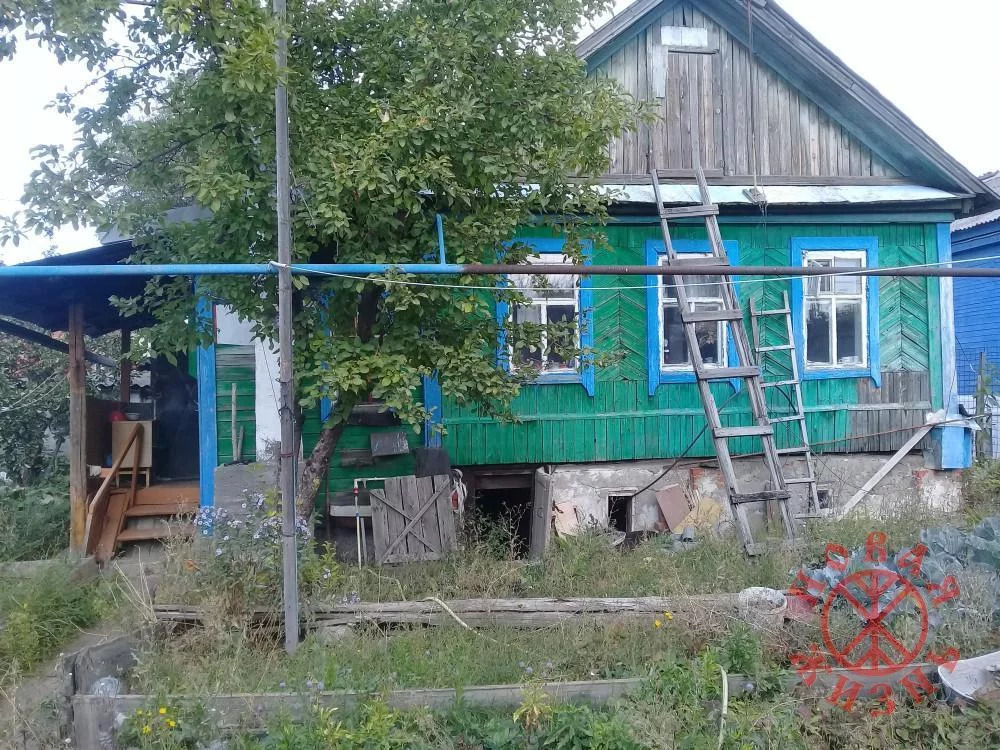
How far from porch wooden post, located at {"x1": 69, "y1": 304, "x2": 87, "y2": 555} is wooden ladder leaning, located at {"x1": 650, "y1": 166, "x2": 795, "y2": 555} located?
576 cm

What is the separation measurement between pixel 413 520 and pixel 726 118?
221 inches

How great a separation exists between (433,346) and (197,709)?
8.65ft

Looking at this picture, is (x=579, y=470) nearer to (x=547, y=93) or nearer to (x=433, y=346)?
(x=433, y=346)

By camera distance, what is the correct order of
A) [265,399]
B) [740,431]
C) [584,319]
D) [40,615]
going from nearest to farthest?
[40,615] → [740,431] → [265,399] → [584,319]

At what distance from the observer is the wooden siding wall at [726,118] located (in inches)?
328

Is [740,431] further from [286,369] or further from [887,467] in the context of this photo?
[286,369]

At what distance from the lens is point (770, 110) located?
854 cm

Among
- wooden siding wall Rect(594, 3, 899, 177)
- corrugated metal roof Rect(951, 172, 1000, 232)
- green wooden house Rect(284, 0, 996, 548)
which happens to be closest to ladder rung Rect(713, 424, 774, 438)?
green wooden house Rect(284, 0, 996, 548)

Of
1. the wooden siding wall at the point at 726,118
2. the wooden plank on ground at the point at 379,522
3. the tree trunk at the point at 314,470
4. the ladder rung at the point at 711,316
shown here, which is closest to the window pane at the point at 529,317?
the ladder rung at the point at 711,316

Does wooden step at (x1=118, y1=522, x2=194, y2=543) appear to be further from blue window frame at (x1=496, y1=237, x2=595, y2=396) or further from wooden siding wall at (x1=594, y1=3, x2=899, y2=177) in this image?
wooden siding wall at (x1=594, y1=3, x2=899, y2=177)

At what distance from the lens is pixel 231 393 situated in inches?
286

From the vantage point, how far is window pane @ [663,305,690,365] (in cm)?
814

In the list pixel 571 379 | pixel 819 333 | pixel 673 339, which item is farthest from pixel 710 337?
pixel 571 379

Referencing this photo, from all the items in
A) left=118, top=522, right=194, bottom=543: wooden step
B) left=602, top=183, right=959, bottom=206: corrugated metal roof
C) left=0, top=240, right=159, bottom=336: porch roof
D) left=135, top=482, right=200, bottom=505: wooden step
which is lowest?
left=118, top=522, right=194, bottom=543: wooden step
